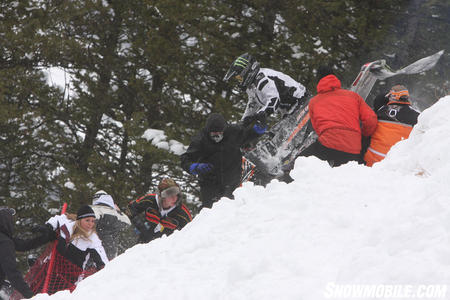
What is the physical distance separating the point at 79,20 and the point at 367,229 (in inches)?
448

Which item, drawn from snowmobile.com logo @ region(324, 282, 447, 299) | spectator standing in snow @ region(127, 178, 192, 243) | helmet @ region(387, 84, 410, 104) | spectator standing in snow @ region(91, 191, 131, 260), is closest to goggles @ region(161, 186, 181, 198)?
spectator standing in snow @ region(127, 178, 192, 243)

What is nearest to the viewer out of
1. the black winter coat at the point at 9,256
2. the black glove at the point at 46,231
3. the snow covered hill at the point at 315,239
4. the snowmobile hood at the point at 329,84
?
the snow covered hill at the point at 315,239

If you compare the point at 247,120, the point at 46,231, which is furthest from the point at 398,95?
the point at 46,231

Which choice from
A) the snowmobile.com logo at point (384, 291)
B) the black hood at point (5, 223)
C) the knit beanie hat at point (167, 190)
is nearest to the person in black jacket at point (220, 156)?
the knit beanie hat at point (167, 190)

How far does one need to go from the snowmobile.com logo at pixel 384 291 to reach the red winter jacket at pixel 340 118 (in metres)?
2.89

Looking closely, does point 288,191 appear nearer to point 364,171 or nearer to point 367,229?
point 364,171

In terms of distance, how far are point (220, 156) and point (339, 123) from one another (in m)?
1.85

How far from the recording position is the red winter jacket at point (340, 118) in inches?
204

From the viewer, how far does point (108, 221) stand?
6.00m

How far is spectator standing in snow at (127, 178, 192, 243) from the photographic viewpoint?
19.3ft

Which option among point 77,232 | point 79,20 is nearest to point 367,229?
point 77,232

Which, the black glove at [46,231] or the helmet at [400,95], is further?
the helmet at [400,95]

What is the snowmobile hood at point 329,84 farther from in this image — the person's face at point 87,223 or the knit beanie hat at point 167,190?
the person's face at point 87,223

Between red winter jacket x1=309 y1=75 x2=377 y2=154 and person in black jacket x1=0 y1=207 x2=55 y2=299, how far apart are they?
306cm
